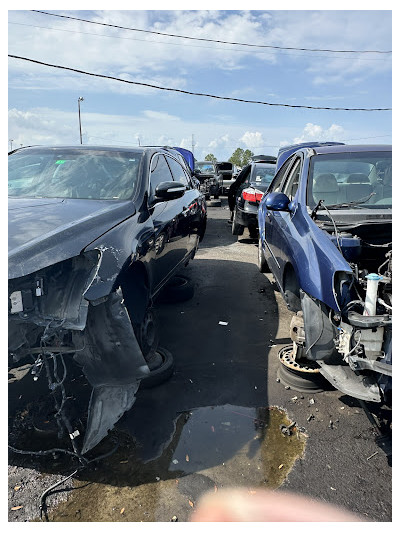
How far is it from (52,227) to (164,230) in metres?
1.51

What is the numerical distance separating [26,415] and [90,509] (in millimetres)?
1137

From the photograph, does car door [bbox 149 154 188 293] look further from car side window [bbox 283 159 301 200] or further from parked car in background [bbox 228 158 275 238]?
parked car in background [bbox 228 158 275 238]

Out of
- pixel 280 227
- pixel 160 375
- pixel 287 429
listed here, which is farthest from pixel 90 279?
pixel 280 227

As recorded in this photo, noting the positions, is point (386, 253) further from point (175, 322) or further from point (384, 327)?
point (175, 322)

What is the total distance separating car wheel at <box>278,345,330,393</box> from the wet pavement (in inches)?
3.1

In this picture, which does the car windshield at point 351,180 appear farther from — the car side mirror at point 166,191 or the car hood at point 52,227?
the car hood at point 52,227

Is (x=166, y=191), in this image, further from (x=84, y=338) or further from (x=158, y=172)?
(x=84, y=338)

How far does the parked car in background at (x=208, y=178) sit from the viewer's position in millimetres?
16528

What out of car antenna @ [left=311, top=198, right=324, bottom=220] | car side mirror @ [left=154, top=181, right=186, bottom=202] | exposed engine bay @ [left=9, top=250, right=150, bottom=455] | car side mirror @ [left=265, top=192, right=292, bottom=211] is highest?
car side mirror @ [left=154, top=181, right=186, bottom=202]

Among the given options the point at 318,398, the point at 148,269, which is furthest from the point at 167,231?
the point at 318,398

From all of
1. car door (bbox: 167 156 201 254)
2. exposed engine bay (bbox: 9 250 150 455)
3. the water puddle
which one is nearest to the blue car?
the water puddle

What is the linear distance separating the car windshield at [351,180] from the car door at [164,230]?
151 cm

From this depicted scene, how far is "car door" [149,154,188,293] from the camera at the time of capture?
3816 mm

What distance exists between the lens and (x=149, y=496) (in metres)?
2.35
